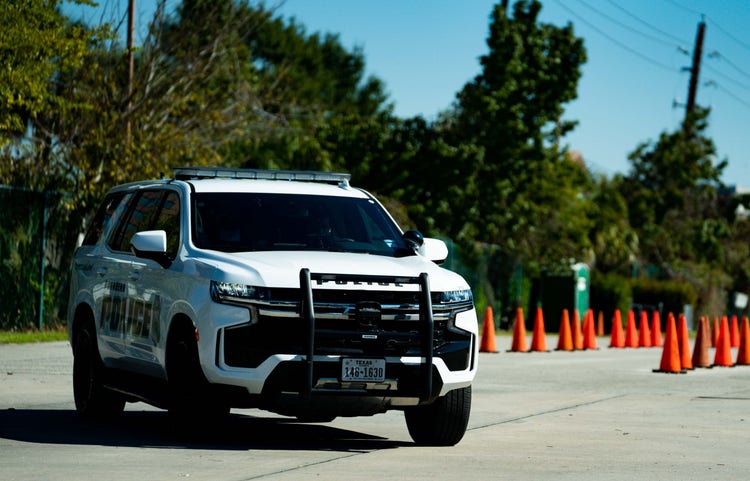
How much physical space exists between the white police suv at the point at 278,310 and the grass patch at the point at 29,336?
8890mm

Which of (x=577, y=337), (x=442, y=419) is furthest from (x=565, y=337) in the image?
(x=442, y=419)

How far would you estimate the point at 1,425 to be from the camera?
11.1 metres

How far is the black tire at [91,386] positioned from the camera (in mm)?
11500

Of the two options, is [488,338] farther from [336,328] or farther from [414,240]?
[336,328]

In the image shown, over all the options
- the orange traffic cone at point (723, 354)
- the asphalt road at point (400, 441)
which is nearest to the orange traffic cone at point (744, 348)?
the orange traffic cone at point (723, 354)

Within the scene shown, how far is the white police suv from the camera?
31.0 ft

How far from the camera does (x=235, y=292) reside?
374 inches

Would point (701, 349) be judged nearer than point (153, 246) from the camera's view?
No

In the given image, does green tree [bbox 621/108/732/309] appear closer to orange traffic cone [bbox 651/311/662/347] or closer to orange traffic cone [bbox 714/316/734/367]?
orange traffic cone [bbox 651/311/662/347]

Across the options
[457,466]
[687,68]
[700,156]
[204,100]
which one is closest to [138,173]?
[204,100]

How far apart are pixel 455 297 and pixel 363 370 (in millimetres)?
933

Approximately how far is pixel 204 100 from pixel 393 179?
21.7 ft

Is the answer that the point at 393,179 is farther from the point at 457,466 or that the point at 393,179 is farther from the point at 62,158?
the point at 457,466

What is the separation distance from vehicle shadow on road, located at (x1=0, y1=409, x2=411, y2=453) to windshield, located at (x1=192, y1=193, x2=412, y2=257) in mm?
1364
